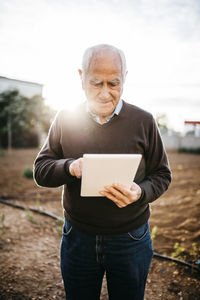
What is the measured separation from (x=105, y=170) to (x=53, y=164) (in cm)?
40

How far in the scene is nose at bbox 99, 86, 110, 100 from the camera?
51.1 inches

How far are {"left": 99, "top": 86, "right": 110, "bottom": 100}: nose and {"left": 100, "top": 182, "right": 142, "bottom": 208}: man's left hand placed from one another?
52 cm

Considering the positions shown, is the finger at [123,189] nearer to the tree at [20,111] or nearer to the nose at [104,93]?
the nose at [104,93]

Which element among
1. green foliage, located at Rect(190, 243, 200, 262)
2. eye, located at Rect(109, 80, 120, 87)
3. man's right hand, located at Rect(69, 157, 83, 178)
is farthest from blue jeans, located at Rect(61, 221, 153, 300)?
green foliage, located at Rect(190, 243, 200, 262)

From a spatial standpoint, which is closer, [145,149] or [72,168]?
[72,168]

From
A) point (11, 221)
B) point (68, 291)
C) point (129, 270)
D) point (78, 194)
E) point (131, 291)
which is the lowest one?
point (11, 221)

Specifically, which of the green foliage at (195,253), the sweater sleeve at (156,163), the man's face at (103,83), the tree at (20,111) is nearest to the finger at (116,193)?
the sweater sleeve at (156,163)

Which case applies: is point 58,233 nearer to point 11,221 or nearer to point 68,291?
point 11,221

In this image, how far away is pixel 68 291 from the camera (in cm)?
149

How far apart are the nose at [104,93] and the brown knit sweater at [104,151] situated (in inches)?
5.5

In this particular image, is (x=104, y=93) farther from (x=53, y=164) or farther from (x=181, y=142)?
(x=181, y=142)

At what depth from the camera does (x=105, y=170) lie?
41.7 inches

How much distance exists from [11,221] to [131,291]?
3050mm

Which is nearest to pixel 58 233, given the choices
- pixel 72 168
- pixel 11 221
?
pixel 11 221
